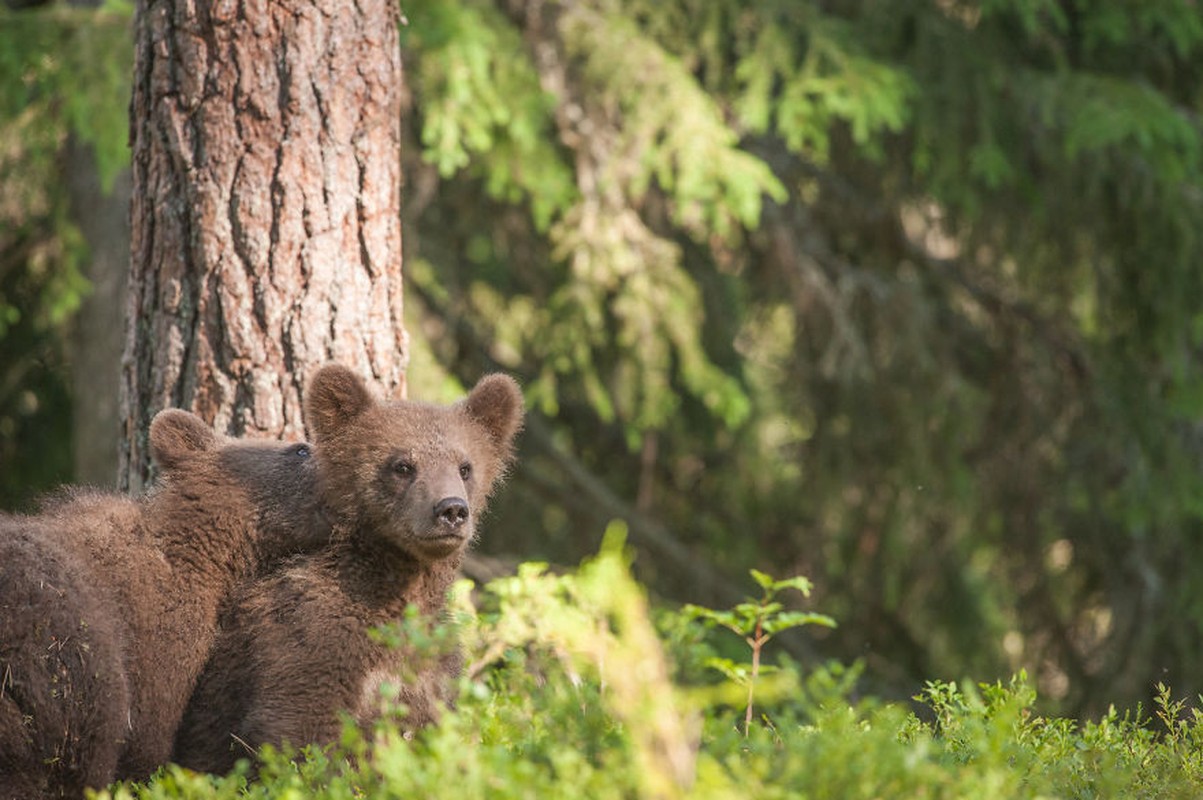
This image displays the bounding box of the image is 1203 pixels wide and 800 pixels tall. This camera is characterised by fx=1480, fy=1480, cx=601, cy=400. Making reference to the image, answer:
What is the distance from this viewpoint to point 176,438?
5445 mm

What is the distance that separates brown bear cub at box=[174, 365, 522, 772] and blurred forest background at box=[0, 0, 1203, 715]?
340 cm

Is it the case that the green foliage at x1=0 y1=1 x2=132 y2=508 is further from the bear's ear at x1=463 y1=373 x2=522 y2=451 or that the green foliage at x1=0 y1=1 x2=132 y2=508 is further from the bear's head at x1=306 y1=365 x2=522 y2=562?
the bear's ear at x1=463 y1=373 x2=522 y2=451

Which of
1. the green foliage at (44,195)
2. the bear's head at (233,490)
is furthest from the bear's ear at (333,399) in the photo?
the green foliage at (44,195)

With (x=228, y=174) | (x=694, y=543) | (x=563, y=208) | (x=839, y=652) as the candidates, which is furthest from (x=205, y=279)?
(x=839, y=652)

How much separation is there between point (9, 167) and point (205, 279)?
17.7ft

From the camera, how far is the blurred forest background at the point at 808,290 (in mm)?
9875

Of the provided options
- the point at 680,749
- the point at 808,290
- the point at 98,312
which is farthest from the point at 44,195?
the point at 680,749

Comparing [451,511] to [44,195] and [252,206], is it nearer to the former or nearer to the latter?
[252,206]

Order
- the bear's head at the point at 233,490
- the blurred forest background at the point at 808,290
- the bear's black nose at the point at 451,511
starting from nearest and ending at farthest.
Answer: the bear's black nose at the point at 451,511
the bear's head at the point at 233,490
the blurred forest background at the point at 808,290

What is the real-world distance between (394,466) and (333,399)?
0.34 m

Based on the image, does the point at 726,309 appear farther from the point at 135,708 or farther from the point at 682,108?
the point at 135,708

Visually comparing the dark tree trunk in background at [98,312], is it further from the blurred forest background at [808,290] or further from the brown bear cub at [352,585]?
the brown bear cub at [352,585]

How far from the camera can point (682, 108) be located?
9.75m

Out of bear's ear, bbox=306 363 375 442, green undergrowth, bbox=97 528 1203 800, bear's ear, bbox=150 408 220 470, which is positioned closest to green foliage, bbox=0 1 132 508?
bear's ear, bbox=150 408 220 470
